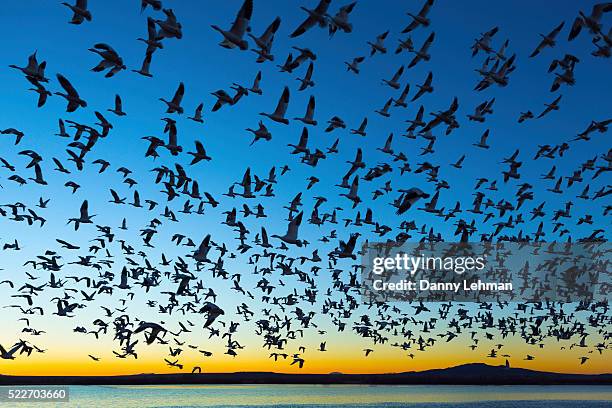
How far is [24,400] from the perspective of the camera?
127 m

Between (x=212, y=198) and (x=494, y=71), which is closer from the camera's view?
(x=494, y=71)

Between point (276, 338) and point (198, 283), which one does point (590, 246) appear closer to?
point (276, 338)

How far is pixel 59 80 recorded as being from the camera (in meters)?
31.1

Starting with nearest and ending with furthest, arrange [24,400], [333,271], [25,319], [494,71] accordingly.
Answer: [494,71], [25,319], [333,271], [24,400]

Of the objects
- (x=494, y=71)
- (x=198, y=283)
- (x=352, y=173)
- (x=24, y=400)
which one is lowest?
(x=24, y=400)

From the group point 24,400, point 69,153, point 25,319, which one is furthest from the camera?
point 24,400

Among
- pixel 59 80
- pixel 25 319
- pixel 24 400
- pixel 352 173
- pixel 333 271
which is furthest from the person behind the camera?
pixel 24 400

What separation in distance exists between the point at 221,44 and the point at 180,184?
554 inches

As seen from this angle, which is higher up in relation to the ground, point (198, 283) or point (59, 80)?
point (59, 80)

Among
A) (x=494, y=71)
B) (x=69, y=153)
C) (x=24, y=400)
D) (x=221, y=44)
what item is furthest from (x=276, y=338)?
(x=24, y=400)

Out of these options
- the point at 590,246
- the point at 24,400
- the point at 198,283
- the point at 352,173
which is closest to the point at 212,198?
the point at 352,173

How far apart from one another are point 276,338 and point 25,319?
65.4 ft

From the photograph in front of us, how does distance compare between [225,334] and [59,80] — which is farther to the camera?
[225,334]

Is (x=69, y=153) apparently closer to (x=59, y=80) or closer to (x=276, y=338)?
(x=59, y=80)
